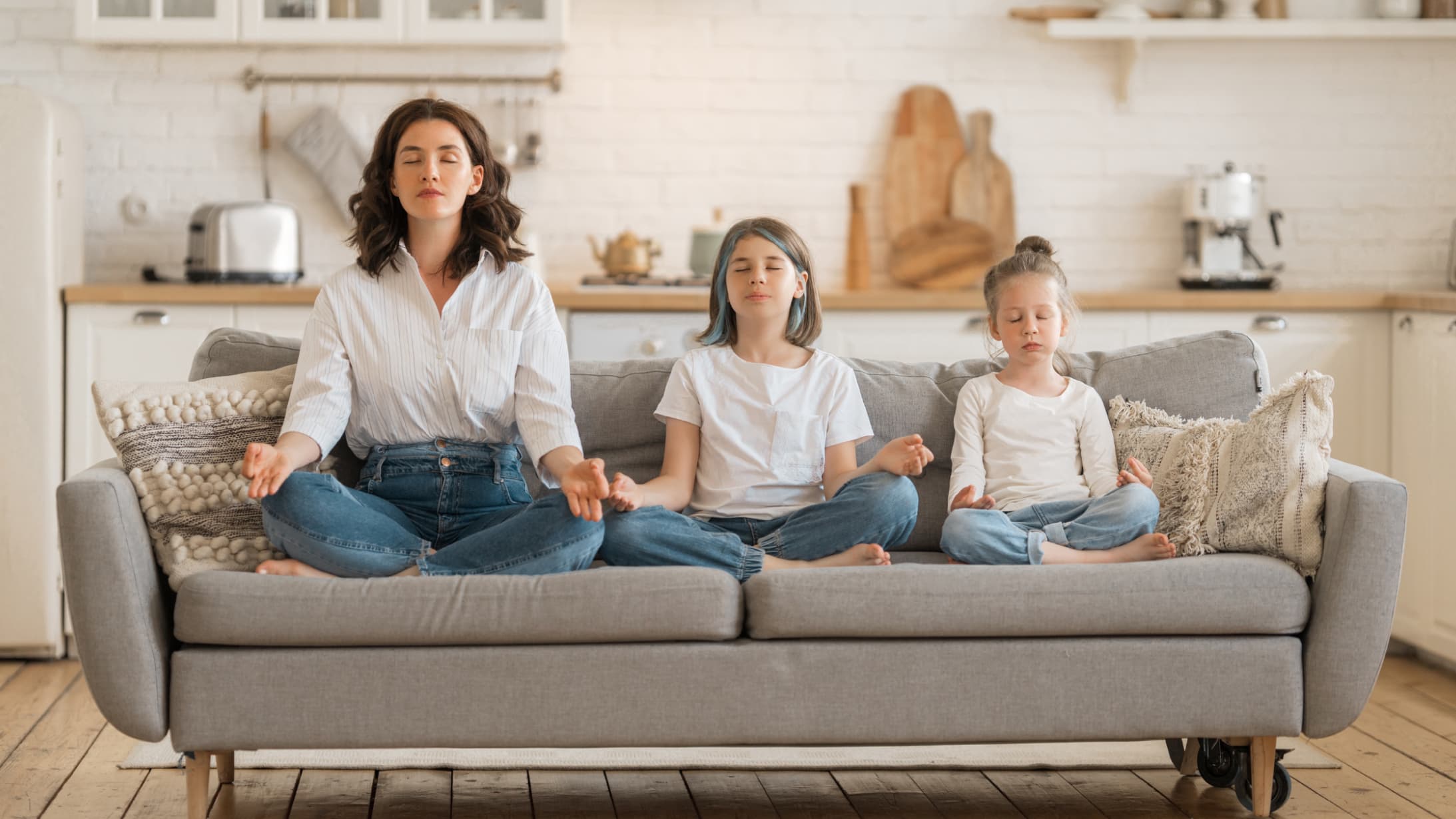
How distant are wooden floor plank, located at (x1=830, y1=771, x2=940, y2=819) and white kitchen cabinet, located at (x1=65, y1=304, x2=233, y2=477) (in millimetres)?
1951

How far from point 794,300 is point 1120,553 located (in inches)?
28.3

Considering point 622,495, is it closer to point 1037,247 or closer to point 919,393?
point 919,393

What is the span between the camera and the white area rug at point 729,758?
2529mm

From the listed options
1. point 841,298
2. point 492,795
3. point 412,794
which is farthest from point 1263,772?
point 841,298

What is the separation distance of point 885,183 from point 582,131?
34.6 inches

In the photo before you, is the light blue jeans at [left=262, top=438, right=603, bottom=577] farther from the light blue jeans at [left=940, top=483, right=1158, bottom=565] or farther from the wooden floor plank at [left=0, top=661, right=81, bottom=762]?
the wooden floor plank at [left=0, top=661, right=81, bottom=762]

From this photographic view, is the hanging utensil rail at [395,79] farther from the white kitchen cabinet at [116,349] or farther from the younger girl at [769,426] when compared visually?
the younger girl at [769,426]

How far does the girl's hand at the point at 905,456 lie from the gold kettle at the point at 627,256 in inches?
66.7

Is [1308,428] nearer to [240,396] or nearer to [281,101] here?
[240,396]

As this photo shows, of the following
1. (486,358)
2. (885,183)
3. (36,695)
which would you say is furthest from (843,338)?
(36,695)

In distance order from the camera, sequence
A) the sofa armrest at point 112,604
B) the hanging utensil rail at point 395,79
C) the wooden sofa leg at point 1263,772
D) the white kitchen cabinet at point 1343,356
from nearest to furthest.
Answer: the sofa armrest at point 112,604 → the wooden sofa leg at point 1263,772 → the white kitchen cabinet at point 1343,356 → the hanging utensil rail at point 395,79

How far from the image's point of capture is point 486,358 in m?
2.36

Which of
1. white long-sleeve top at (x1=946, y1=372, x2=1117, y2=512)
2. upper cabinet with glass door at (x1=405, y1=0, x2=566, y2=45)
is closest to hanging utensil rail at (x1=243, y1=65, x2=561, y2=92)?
upper cabinet with glass door at (x1=405, y1=0, x2=566, y2=45)

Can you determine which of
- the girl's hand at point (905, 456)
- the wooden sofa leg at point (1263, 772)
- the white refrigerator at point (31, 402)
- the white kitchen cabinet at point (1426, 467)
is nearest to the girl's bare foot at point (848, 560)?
the girl's hand at point (905, 456)
